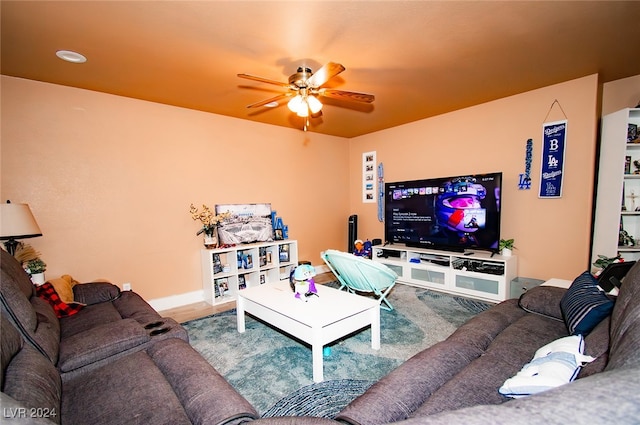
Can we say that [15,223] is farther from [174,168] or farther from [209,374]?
[209,374]

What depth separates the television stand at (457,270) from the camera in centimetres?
351

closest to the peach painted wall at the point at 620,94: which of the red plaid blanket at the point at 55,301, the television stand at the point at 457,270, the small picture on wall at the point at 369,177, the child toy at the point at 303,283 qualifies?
the television stand at the point at 457,270

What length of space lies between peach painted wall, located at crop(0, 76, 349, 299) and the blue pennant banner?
138 inches

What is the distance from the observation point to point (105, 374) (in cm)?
143

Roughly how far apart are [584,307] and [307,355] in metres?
1.89

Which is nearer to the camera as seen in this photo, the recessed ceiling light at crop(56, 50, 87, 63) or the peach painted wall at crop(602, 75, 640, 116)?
the recessed ceiling light at crop(56, 50, 87, 63)

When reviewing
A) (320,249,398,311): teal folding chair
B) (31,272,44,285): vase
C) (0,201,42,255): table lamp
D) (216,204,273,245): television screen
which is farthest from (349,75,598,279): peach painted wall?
(31,272,44,285): vase

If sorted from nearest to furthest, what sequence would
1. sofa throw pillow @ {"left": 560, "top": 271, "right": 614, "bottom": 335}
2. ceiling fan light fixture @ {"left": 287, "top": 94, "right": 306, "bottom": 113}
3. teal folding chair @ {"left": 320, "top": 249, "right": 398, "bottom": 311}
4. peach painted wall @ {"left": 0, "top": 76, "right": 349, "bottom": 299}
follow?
1. sofa throw pillow @ {"left": 560, "top": 271, "right": 614, "bottom": 335}
2. ceiling fan light fixture @ {"left": 287, "top": 94, "right": 306, "bottom": 113}
3. peach painted wall @ {"left": 0, "top": 76, "right": 349, "bottom": 299}
4. teal folding chair @ {"left": 320, "top": 249, "right": 398, "bottom": 311}

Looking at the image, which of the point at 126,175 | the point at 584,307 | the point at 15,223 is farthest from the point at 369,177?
the point at 15,223

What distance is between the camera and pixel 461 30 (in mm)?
2174

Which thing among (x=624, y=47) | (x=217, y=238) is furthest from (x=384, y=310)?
(x=624, y=47)

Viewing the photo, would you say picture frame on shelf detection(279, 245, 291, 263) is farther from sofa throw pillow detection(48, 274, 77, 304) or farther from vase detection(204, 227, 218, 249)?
sofa throw pillow detection(48, 274, 77, 304)

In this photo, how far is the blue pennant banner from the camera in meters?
3.27

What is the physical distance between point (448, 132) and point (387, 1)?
9.33 ft
